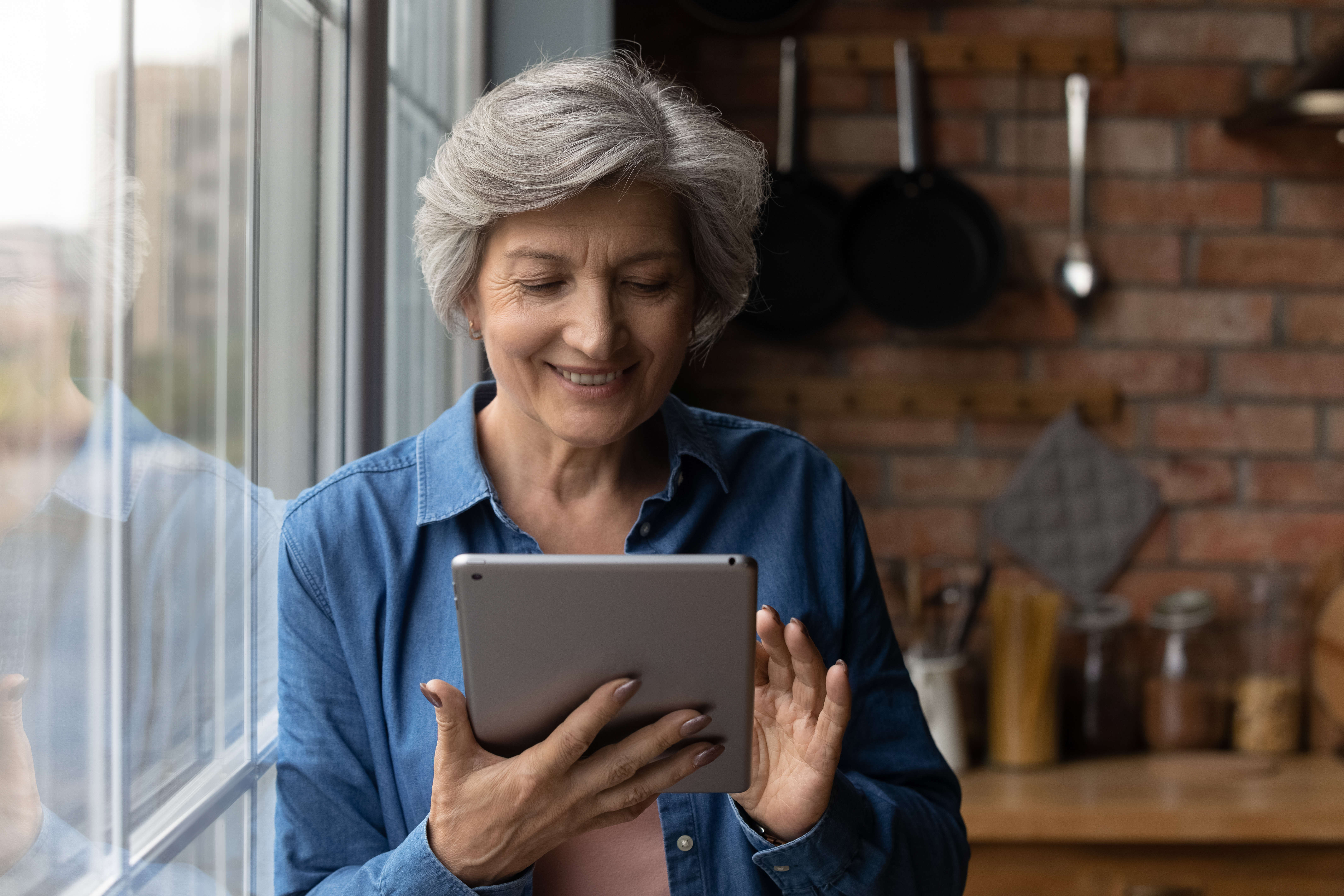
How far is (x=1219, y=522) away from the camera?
211 cm

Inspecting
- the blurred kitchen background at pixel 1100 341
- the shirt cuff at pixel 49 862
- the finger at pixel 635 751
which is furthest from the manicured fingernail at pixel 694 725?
the blurred kitchen background at pixel 1100 341

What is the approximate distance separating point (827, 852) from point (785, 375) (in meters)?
1.34

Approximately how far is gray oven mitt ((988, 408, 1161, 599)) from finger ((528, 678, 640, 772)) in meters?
1.53

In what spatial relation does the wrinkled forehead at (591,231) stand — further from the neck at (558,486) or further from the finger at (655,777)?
the finger at (655,777)

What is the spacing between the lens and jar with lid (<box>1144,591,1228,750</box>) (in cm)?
196

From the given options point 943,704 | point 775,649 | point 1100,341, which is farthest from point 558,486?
point 1100,341

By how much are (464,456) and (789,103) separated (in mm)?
1297

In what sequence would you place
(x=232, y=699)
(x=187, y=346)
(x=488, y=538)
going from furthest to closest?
(x=488, y=538)
(x=232, y=699)
(x=187, y=346)

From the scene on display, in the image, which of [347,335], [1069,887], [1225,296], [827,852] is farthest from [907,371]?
[827,852]

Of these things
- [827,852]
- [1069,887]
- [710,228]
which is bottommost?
[1069,887]

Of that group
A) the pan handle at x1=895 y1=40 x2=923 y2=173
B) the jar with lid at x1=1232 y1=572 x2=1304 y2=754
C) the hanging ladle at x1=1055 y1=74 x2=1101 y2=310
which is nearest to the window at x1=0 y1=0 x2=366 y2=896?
the pan handle at x1=895 y1=40 x2=923 y2=173

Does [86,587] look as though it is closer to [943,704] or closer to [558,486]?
[558,486]

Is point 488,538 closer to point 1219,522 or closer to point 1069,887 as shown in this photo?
point 1069,887

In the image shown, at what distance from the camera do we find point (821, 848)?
2.70ft
